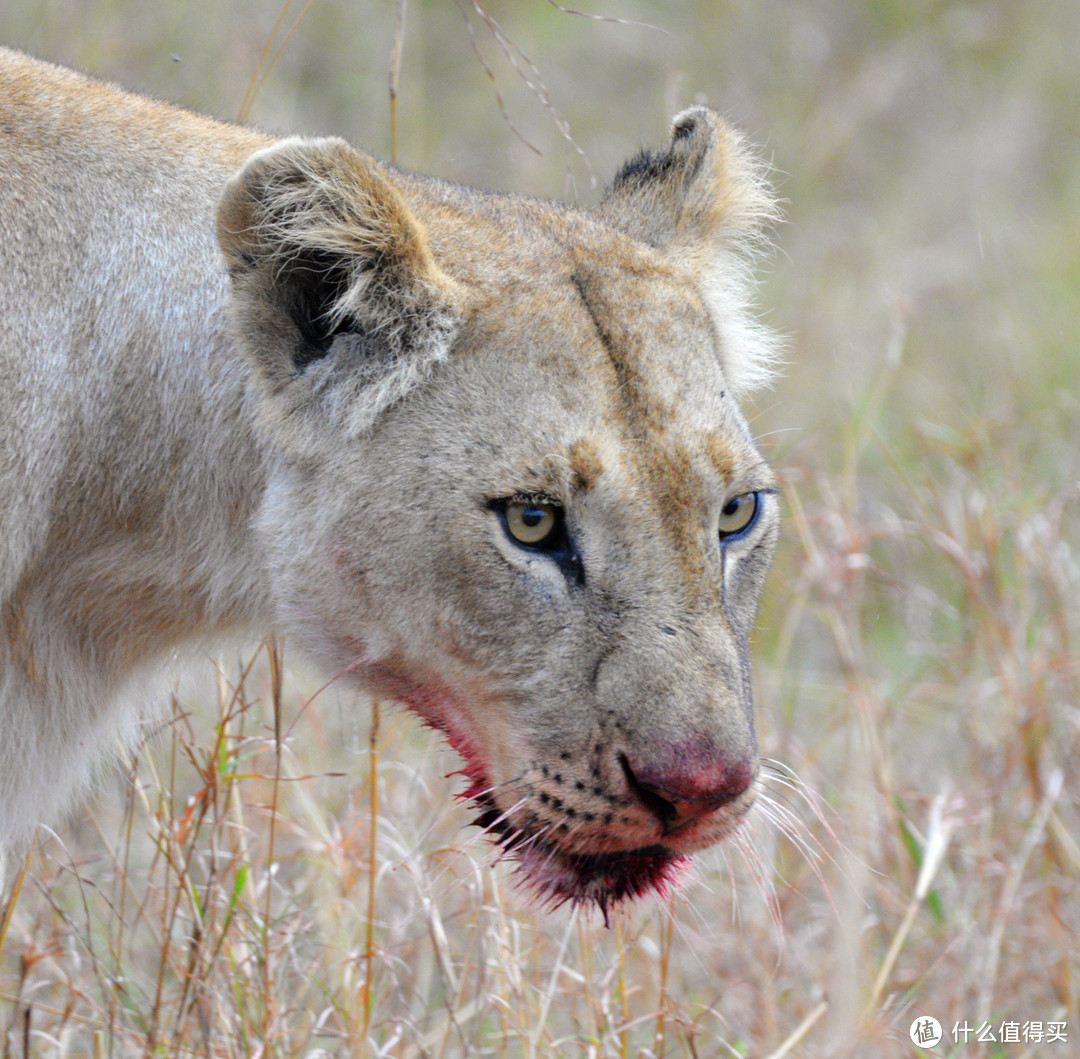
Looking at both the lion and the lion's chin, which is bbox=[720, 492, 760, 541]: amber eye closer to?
the lion

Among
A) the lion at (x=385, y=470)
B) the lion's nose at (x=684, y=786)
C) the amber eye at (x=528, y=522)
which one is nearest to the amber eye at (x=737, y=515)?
the lion at (x=385, y=470)

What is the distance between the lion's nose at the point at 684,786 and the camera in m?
2.56

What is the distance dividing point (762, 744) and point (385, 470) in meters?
2.65

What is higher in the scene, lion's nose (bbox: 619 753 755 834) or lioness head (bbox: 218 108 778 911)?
lioness head (bbox: 218 108 778 911)

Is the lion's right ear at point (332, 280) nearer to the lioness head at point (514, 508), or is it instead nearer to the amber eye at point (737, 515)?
the lioness head at point (514, 508)

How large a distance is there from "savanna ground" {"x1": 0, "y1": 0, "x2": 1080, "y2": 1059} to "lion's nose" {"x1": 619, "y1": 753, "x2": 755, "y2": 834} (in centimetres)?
37

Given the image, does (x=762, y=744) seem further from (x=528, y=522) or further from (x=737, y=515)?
(x=528, y=522)

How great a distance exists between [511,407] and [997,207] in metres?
8.92

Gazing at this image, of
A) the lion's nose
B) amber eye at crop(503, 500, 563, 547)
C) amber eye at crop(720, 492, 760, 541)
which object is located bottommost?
the lion's nose

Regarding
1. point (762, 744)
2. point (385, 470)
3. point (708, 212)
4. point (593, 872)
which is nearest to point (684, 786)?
point (593, 872)

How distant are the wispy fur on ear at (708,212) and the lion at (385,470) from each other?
9.4 inches

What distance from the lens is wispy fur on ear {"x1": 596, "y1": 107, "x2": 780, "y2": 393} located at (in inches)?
136

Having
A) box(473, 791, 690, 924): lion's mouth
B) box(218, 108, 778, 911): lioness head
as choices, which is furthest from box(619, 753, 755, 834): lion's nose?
box(473, 791, 690, 924): lion's mouth

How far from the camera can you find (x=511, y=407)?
2779 millimetres
